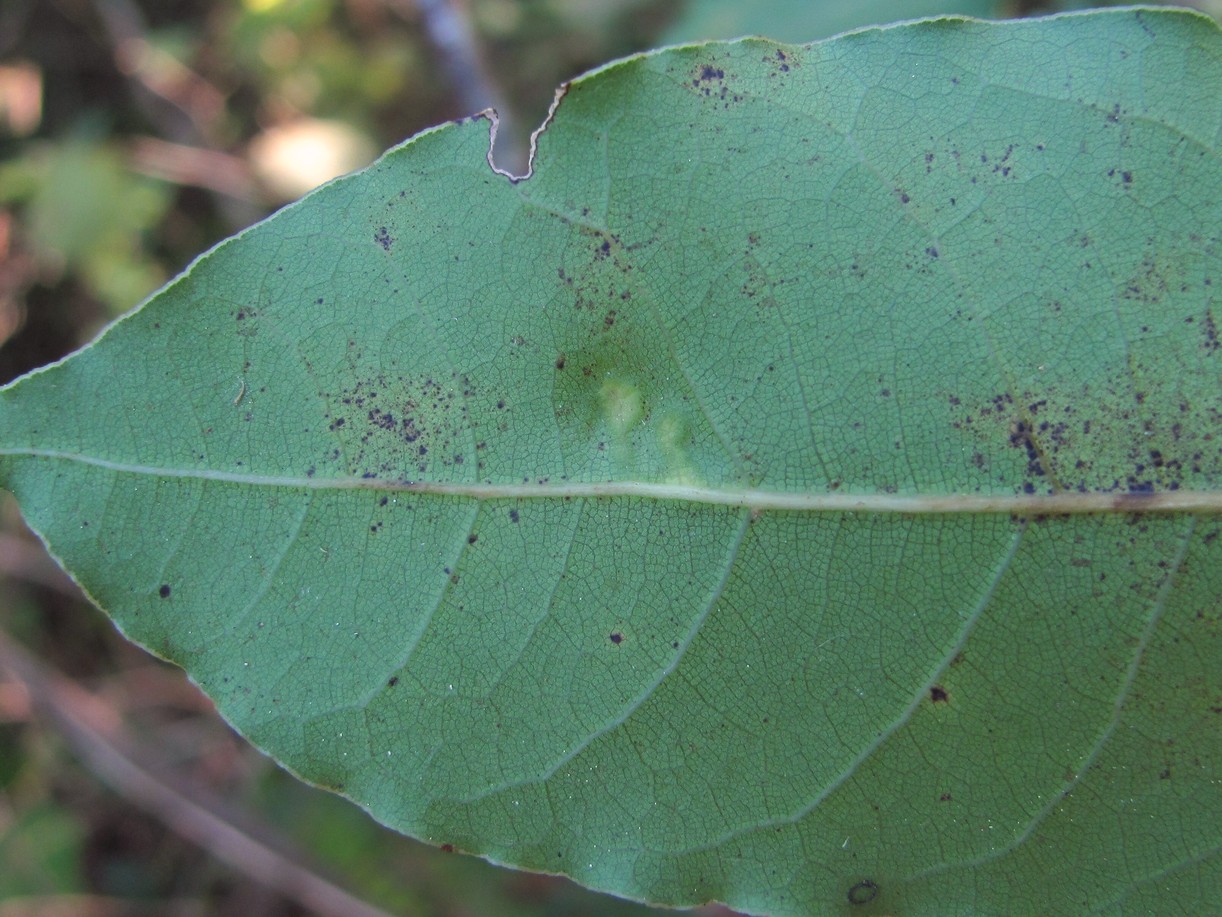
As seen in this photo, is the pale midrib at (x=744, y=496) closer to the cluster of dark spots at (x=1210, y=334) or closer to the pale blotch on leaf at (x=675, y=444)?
the pale blotch on leaf at (x=675, y=444)

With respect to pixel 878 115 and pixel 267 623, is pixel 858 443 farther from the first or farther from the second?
pixel 267 623

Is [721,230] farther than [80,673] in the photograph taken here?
No

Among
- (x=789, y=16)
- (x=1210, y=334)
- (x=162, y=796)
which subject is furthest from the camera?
(x=162, y=796)

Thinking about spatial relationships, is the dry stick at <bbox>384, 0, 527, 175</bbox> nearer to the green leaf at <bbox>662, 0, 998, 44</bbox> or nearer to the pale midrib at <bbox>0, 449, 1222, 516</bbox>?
the green leaf at <bbox>662, 0, 998, 44</bbox>

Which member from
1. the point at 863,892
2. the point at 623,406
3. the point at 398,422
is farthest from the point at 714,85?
the point at 863,892

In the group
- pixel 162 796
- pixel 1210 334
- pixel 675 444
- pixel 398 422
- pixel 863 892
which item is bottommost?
pixel 162 796

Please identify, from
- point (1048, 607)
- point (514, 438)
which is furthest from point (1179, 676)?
point (514, 438)

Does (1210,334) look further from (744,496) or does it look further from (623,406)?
(623,406)
